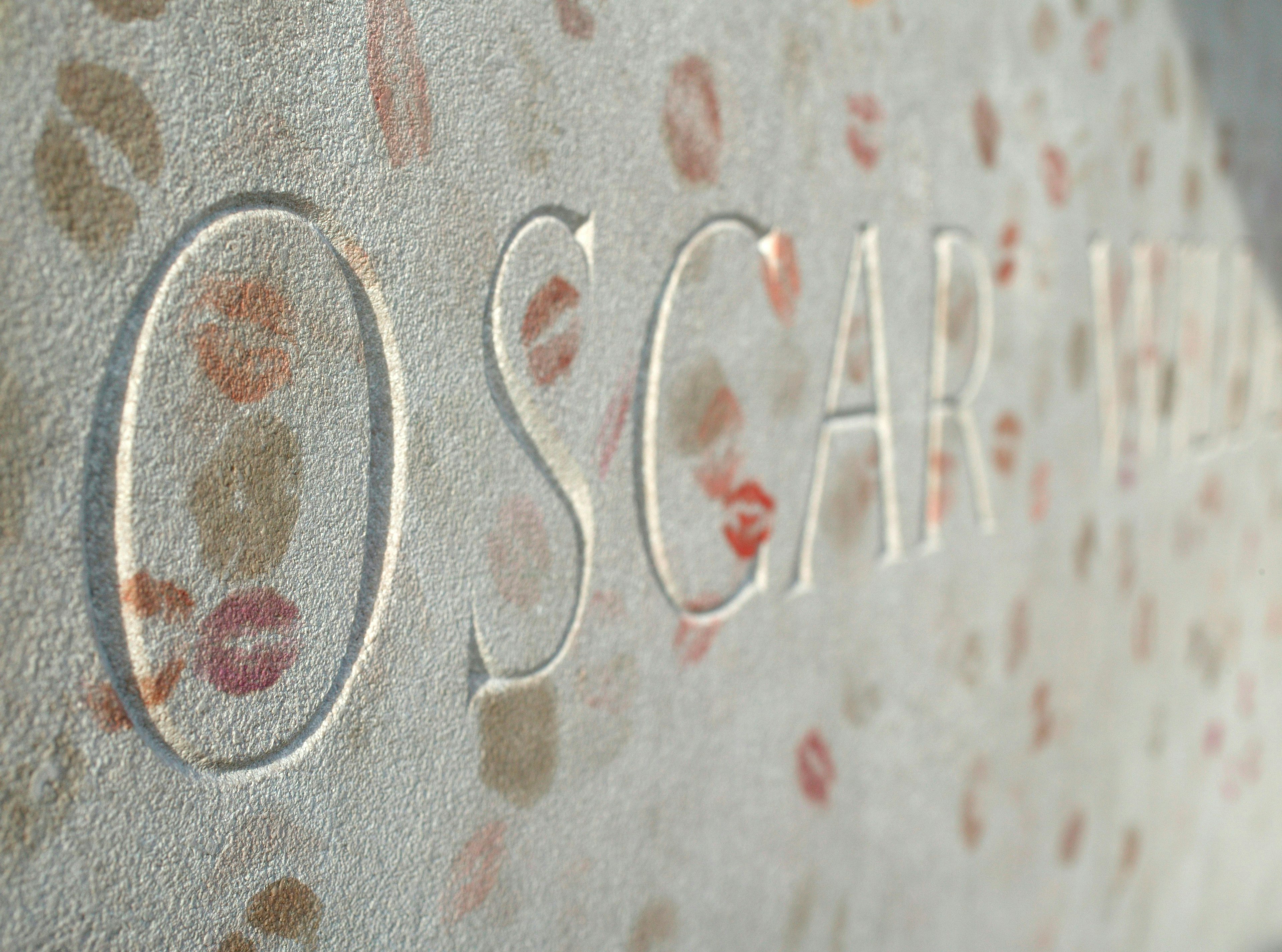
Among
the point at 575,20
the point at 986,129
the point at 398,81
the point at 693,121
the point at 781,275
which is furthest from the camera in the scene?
the point at 986,129

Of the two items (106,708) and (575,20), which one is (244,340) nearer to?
(106,708)

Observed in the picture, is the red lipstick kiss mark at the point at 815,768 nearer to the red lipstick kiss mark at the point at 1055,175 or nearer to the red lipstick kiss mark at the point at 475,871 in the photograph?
the red lipstick kiss mark at the point at 475,871

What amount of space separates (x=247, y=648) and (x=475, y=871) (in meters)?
0.28

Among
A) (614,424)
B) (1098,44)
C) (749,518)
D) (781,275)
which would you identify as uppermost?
(1098,44)

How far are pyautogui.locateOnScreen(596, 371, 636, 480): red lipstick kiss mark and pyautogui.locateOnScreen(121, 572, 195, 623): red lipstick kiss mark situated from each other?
15.1 inches

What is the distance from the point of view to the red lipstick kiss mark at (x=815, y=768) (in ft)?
3.94

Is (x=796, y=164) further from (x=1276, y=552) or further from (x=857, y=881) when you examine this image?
(x=1276, y=552)

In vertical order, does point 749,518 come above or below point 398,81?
below

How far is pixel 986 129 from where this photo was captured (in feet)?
4.79

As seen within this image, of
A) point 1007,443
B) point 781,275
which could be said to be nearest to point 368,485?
point 781,275

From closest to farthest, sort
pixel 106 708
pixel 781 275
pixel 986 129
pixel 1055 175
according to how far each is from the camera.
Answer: pixel 106 708, pixel 781 275, pixel 986 129, pixel 1055 175

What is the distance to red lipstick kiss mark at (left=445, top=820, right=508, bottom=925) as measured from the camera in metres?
0.85

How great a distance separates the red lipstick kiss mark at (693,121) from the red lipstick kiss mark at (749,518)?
31cm

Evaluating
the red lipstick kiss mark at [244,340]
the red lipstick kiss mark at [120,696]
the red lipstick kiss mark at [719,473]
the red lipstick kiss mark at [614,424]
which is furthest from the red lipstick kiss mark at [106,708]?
the red lipstick kiss mark at [719,473]
